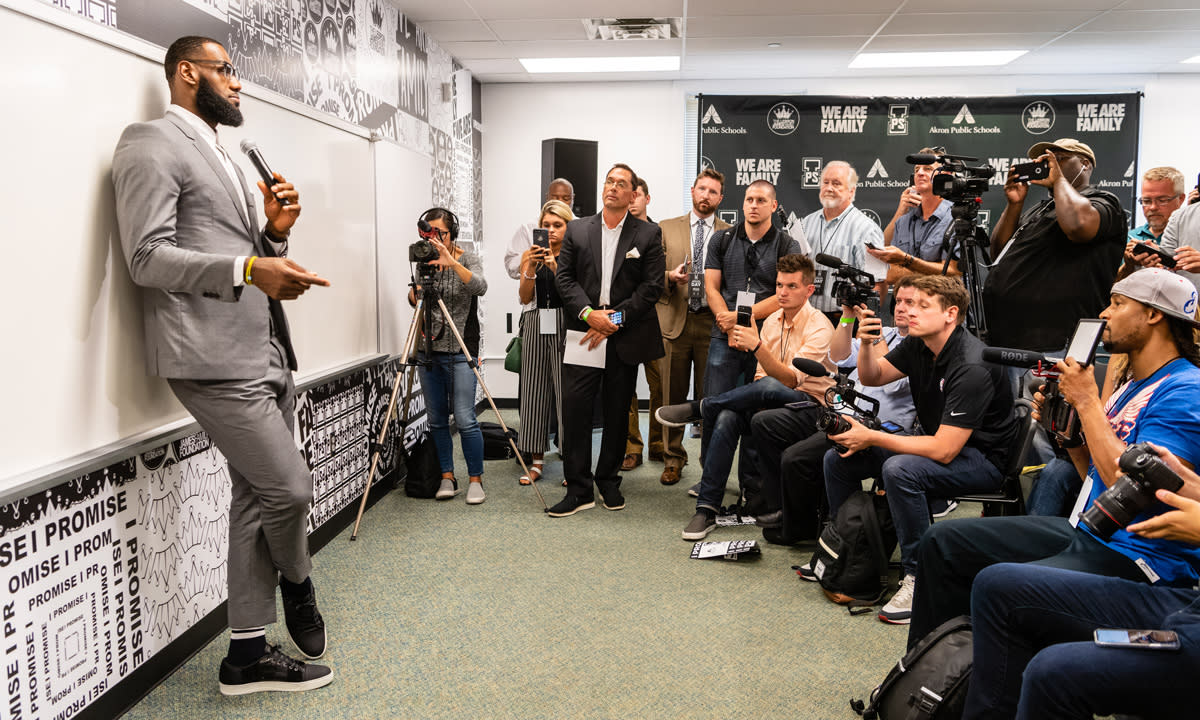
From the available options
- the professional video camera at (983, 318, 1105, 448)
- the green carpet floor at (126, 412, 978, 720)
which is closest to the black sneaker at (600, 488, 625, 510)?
the green carpet floor at (126, 412, 978, 720)

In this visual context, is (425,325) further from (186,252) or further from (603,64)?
(603,64)

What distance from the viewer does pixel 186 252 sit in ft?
6.50

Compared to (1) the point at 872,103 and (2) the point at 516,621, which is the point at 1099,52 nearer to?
(1) the point at 872,103

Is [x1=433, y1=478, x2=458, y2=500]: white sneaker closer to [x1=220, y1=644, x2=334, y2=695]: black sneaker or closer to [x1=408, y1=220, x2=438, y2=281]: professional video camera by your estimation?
[x1=408, y1=220, x2=438, y2=281]: professional video camera

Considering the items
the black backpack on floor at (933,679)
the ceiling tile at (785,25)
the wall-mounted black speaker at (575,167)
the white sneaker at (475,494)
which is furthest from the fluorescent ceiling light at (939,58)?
the black backpack on floor at (933,679)

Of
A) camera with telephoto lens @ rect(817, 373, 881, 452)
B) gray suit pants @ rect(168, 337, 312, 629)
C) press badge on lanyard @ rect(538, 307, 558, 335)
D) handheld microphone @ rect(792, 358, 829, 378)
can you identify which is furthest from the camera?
press badge on lanyard @ rect(538, 307, 558, 335)

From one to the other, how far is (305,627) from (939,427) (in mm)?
2221

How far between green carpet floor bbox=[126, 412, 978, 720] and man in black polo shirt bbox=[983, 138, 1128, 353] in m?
1.34

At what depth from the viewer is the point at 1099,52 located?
18.5ft

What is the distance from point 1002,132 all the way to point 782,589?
4.95 metres

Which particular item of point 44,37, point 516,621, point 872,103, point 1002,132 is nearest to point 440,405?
point 516,621

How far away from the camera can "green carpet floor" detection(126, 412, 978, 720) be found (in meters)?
2.26

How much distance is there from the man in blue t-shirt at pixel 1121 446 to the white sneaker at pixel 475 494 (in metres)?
2.50

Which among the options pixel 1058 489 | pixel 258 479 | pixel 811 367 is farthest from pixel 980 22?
pixel 258 479
